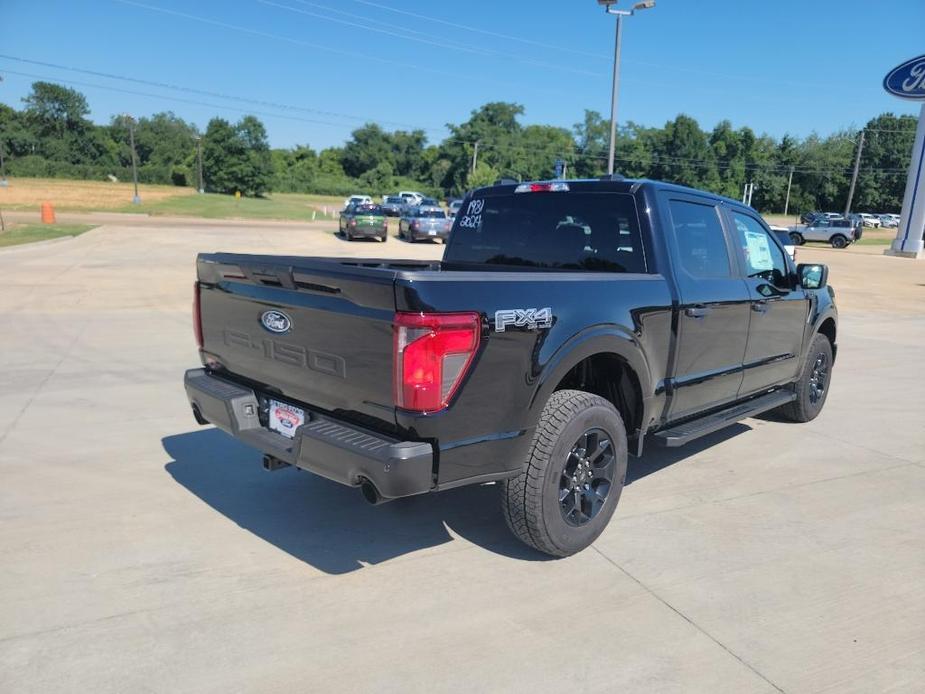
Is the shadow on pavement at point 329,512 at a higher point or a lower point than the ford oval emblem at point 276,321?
lower

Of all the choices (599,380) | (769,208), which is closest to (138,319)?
(599,380)

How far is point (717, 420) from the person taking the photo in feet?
15.0

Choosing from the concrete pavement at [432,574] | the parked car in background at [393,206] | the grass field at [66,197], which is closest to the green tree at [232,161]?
the grass field at [66,197]

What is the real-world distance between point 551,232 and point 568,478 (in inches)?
67.1

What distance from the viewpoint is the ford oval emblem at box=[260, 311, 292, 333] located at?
3.31 m

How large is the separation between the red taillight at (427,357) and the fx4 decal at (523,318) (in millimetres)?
189

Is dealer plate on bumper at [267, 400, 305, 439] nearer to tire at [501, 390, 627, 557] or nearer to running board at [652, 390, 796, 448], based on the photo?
tire at [501, 390, 627, 557]

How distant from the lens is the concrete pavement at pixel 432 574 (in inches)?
104

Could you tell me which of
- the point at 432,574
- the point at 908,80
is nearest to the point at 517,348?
the point at 432,574

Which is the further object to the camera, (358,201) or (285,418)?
(358,201)

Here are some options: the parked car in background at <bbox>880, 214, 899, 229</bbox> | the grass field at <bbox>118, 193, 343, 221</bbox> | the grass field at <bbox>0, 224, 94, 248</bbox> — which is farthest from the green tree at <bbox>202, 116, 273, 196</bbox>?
the parked car in background at <bbox>880, 214, 899, 229</bbox>

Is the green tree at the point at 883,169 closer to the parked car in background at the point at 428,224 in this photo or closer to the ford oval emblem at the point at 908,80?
the ford oval emblem at the point at 908,80

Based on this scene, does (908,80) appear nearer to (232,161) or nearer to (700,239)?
(700,239)

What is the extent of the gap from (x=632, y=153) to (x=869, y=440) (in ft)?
321
